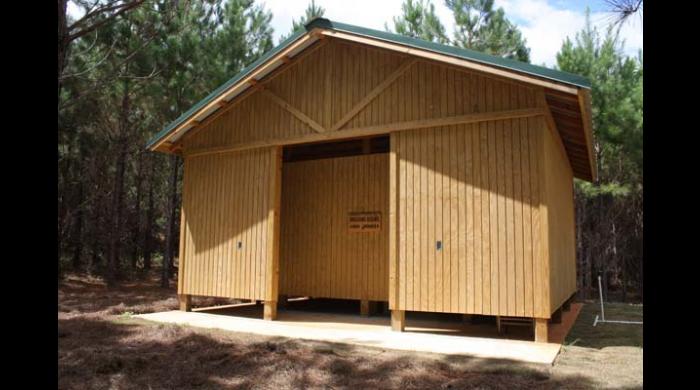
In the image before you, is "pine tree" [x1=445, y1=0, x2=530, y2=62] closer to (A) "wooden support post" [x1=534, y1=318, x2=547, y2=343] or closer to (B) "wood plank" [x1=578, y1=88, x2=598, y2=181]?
(B) "wood plank" [x1=578, y1=88, x2=598, y2=181]

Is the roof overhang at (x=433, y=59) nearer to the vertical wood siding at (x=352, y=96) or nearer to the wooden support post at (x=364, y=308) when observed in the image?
the vertical wood siding at (x=352, y=96)

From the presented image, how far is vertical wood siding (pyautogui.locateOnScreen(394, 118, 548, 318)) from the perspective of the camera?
730cm

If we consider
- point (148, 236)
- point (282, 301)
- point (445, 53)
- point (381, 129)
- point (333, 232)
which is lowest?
point (282, 301)

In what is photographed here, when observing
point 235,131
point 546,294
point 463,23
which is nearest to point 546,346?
point 546,294

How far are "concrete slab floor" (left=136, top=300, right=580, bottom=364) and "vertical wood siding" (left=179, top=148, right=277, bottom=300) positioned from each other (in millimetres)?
669

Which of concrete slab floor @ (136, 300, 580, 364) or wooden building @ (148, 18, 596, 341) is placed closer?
concrete slab floor @ (136, 300, 580, 364)

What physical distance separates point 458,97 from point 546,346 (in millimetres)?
3742

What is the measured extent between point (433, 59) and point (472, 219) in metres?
2.39

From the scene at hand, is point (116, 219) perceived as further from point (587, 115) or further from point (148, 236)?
point (587, 115)

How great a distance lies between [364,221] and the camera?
10.2 m

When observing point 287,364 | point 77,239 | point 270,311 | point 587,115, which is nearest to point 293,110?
point 270,311

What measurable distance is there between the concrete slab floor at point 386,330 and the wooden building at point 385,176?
41 cm

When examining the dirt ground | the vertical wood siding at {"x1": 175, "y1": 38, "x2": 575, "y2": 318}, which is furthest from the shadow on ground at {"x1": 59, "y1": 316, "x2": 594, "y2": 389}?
the vertical wood siding at {"x1": 175, "y1": 38, "x2": 575, "y2": 318}
